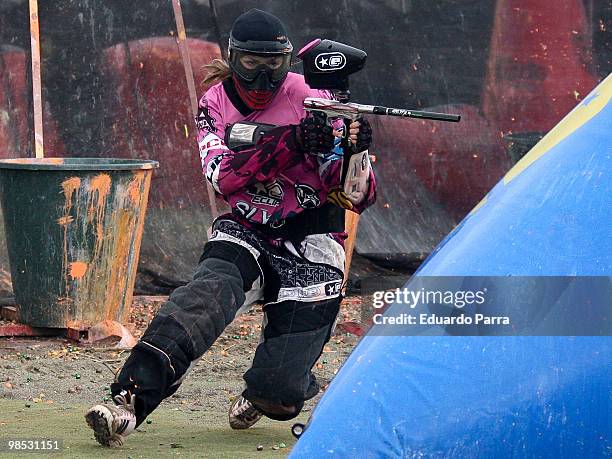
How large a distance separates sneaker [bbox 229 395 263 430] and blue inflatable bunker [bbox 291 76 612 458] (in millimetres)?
1896

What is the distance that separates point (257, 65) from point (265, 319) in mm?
912

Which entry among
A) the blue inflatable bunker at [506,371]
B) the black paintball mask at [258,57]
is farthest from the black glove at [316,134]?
the blue inflatable bunker at [506,371]

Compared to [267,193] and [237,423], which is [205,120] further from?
[237,423]

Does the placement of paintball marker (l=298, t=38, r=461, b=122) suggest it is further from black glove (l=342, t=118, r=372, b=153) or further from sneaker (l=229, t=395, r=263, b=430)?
sneaker (l=229, t=395, r=263, b=430)

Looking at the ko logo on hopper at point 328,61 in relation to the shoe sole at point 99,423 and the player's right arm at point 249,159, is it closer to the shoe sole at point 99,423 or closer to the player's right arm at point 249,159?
the player's right arm at point 249,159

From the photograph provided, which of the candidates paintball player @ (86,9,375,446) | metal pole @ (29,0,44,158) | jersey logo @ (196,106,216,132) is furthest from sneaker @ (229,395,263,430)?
metal pole @ (29,0,44,158)

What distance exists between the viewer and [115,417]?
14.1ft

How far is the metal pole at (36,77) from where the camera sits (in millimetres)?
7723

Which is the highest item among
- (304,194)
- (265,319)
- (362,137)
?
(362,137)

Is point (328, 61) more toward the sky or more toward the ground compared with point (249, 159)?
more toward the sky

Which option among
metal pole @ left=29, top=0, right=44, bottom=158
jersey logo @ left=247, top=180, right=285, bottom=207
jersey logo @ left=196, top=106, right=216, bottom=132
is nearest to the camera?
jersey logo @ left=247, top=180, right=285, bottom=207

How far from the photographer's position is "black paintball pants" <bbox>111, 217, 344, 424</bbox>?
4.33 m

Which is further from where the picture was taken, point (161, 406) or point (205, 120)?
point (161, 406)

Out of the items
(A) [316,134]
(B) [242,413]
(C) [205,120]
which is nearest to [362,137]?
(A) [316,134]
